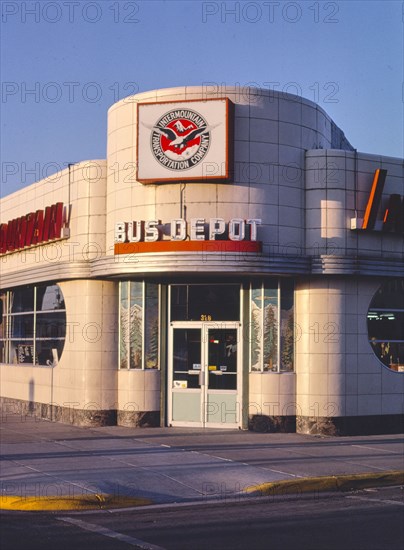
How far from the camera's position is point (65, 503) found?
1126 centimetres

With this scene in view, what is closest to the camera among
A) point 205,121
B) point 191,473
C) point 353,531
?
point 353,531

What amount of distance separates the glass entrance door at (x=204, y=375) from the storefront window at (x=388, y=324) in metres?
3.06

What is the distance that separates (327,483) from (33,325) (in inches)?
480

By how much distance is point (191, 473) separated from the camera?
44.4 feet

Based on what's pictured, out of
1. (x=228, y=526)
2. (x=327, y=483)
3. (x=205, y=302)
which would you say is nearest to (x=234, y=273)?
(x=205, y=302)

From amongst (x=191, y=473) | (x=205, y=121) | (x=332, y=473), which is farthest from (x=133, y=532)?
(x=205, y=121)

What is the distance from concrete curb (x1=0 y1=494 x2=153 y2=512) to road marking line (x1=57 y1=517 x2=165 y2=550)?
21.7 inches

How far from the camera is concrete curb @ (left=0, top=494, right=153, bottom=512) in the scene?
11.1m

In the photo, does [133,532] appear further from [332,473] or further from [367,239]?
[367,239]

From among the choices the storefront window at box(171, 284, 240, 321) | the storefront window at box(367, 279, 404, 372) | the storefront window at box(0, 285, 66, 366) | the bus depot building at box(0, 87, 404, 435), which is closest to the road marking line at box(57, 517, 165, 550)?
the bus depot building at box(0, 87, 404, 435)

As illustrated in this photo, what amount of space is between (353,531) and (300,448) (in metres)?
6.65

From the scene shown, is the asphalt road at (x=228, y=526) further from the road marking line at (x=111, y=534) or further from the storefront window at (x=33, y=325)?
the storefront window at (x=33, y=325)

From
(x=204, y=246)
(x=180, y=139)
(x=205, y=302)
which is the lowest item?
(x=205, y=302)

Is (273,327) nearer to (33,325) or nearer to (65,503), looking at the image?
(33,325)
